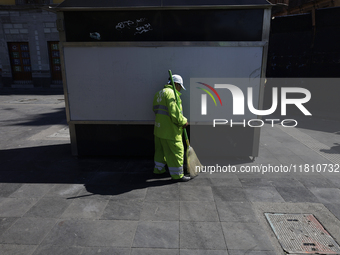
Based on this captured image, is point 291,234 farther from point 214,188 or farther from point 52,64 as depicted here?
point 52,64

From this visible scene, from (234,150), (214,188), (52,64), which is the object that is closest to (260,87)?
(234,150)

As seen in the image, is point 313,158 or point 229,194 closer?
point 229,194

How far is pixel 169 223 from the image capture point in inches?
140

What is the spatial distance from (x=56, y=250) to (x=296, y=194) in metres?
3.83

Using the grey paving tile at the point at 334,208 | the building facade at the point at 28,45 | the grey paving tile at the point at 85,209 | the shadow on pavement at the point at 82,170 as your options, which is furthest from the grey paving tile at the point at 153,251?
the building facade at the point at 28,45

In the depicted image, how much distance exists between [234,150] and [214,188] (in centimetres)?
168

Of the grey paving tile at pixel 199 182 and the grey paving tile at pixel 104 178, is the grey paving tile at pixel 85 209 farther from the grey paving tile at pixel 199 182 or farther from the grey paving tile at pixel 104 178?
the grey paving tile at pixel 199 182

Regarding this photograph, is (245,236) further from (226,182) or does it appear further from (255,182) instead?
(255,182)

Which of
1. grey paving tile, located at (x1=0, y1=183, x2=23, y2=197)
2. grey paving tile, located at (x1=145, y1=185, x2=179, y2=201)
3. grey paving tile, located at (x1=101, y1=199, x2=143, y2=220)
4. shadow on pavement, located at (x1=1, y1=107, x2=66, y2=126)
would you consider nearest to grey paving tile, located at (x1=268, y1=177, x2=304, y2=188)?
grey paving tile, located at (x1=145, y1=185, x2=179, y2=201)

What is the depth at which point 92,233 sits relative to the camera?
3355 millimetres

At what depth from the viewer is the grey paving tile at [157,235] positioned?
3.15 meters

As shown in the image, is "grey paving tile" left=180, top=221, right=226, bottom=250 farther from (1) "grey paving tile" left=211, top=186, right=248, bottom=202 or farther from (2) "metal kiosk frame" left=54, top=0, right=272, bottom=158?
(2) "metal kiosk frame" left=54, top=0, right=272, bottom=158

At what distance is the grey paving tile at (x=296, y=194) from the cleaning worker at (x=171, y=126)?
1723mm

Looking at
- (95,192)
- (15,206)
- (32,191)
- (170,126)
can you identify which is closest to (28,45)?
(32,191)
